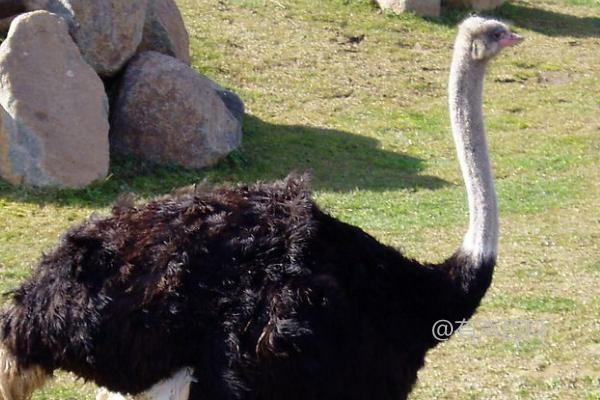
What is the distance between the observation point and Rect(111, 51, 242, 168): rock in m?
9.73

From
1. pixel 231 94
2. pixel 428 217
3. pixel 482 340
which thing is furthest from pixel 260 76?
pixel 482 340

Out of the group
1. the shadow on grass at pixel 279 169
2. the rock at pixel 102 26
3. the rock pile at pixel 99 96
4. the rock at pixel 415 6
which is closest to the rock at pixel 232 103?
the rock pile at pixel 99 96

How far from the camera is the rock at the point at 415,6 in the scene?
15281 millimetres

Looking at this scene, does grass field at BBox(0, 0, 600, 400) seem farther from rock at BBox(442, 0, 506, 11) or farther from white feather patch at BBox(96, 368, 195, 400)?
white feather patch at BBox(96, 368, 195, 400)

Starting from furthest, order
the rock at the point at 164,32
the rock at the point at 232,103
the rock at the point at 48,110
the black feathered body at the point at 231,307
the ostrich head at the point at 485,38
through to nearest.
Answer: the rock at the point at 232,103 < the rock at the point at 164,32 < the rock at the point at 48,110 < the ostrich head at the point at 485,38 < the black feathered body at the point at 231,307

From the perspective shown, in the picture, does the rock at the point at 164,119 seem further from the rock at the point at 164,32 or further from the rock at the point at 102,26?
the rock at the point at 164,32

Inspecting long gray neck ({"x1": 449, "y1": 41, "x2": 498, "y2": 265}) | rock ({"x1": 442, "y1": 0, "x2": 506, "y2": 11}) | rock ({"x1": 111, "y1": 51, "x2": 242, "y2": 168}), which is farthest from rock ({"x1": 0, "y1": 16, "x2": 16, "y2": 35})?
rock ({"x1": 442, "y1": 0, "x2": 506, "y2": 11})

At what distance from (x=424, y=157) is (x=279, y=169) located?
1512 mm

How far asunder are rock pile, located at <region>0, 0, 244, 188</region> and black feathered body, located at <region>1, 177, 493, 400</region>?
4536 mm

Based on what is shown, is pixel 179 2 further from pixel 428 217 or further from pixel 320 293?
pixel 320 293

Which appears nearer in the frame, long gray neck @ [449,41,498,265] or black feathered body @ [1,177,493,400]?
black feathered body @ [1,177,493,400]

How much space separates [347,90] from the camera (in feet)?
42.1

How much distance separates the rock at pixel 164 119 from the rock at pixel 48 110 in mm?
511

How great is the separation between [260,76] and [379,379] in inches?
347
